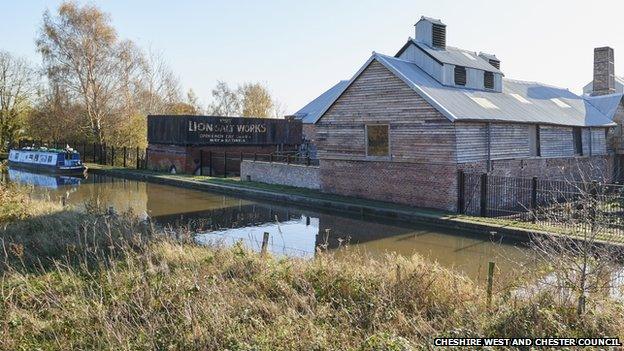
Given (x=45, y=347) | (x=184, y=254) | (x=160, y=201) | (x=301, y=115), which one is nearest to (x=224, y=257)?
(x=184, y=254)

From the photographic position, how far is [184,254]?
29.0 feet

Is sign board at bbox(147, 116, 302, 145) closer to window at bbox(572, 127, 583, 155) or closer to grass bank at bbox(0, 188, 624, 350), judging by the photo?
window at bbox(572, 127, 583, 155)

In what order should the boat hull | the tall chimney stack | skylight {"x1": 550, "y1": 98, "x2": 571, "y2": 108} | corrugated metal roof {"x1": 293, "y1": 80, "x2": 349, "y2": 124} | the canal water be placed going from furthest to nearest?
corrugated metal roof {"x1": 293, "y1": 80, "x2": 349, "y2": 124} → the boat hull → the tall chimney stack → skylight {"x1": 550, "y1": 98, "x2": 571, "y2": 108} → the canal water

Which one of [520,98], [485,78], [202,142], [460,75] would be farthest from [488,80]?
[202,142]

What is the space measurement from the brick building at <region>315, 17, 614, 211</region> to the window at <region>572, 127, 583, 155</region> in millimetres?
48

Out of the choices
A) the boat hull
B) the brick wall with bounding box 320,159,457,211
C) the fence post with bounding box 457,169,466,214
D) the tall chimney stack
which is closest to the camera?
the fence post with bounding box 457,169,466,214

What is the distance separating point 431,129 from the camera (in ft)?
59.3

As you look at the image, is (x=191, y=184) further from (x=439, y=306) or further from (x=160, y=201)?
(x=439, y=306)

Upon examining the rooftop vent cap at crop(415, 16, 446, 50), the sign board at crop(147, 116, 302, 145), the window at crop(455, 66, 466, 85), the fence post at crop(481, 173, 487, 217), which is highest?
the rooftop vent cap at crop(415, 16, 446, 50)

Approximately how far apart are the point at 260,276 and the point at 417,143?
1177 cm

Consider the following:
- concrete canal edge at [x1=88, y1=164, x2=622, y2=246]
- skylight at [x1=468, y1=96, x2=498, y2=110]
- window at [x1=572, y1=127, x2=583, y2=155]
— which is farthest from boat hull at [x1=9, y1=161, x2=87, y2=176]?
window at [x1=572, y1=127, x2=583, y2=155]

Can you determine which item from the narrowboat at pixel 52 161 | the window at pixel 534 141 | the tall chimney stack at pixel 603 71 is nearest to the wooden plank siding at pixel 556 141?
the window at pixel 534 141

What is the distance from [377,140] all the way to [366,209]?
10.4 feet

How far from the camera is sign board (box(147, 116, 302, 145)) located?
31953 mm
